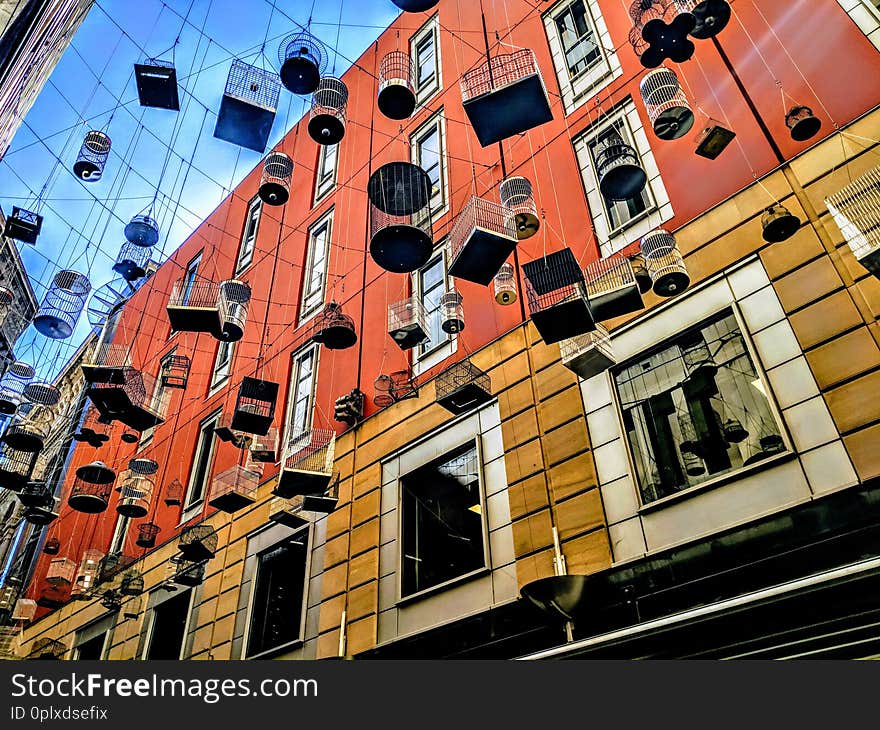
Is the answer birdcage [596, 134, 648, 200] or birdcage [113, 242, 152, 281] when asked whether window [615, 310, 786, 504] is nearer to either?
birdcage [596, 134, 648, 200]

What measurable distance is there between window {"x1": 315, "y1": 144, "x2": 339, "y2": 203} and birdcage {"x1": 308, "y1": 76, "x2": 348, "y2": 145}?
8.29m

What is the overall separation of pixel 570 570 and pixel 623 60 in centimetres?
964

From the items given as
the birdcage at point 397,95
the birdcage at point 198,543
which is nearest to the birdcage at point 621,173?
the birdcage at point 397,95

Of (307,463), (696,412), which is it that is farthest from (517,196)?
(307,463)

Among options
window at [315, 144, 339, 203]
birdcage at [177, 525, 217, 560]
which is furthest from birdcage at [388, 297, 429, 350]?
window at [315, 144, 339, 203]

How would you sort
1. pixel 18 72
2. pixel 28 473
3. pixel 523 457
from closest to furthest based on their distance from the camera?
pixel 523 457, pixel 18 72, pixel 28 473

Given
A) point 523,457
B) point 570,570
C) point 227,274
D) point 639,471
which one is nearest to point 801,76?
point 639,471

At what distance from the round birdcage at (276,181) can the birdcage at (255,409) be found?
3.65 m

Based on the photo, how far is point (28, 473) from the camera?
1695 cm

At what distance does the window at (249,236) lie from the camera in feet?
74.1

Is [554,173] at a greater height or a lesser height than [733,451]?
greater

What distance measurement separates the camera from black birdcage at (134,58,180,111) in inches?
461

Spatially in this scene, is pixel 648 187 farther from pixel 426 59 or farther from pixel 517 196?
pixel 426 59

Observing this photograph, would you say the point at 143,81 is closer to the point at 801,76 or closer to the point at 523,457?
the point at 523,457
